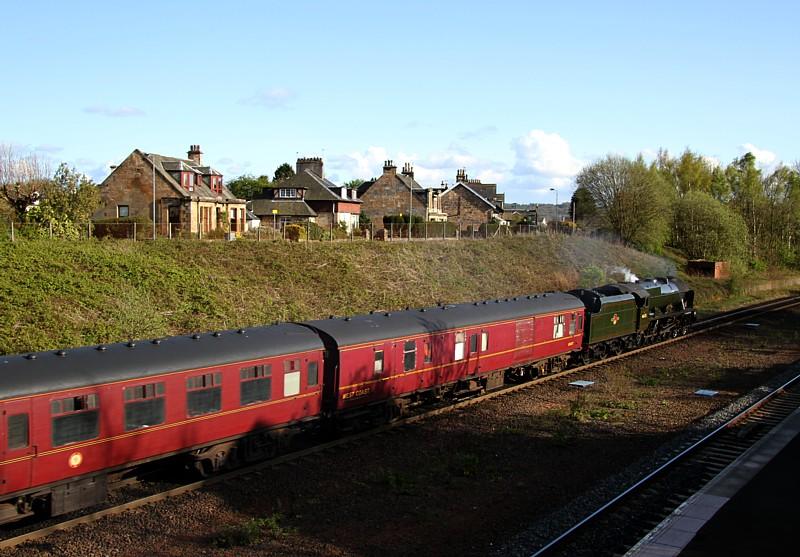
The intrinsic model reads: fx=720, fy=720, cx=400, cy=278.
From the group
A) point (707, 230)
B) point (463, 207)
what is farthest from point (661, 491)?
point (463, 207)

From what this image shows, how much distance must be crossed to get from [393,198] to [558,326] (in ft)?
184

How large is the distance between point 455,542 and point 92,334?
17.4 metres

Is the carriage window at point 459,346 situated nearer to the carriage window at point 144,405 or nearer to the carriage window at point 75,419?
the carriage window at point 144,405

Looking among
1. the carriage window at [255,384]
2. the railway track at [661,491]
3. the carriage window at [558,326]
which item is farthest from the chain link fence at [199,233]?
the railway track at [661,491]

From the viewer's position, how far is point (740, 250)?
2913 inches

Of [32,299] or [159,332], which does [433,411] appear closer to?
[159,332]

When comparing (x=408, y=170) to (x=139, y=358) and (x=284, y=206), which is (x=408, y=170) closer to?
(x=284, y=206)

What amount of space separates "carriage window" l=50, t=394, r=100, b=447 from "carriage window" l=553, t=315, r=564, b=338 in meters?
18.1

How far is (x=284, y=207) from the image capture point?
67375 millimetres

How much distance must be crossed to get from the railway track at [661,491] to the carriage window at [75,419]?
26.7 ft

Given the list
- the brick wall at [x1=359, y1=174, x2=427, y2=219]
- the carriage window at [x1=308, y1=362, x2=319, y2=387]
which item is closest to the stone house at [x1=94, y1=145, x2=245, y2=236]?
the carriage window at [x1=308, y1=362, x2=319, y2=387]

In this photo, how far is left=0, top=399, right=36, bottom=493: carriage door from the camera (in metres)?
11.9

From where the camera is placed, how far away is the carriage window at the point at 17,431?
39.2ft

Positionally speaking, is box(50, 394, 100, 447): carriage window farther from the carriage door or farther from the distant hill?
the distant hill
